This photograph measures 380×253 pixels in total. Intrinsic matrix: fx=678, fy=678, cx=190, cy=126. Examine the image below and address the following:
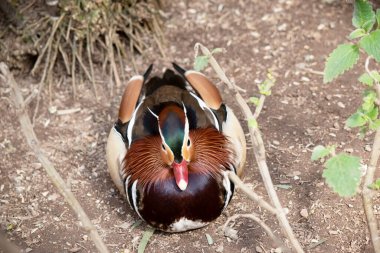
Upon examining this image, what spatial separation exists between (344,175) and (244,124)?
1685mm

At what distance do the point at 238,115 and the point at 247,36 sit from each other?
2.29 feet

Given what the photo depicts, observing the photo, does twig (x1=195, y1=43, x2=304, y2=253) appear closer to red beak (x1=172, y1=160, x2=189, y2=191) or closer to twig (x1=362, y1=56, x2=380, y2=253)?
twig (x1=362, y1=56, x2=380, y2=253)

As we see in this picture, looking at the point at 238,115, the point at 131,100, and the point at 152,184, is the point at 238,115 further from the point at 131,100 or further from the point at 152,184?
the point at 152,184

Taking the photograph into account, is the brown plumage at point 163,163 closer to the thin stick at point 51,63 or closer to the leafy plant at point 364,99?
the leafy plant at point 364,99

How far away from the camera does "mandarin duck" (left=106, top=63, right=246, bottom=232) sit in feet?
9.41

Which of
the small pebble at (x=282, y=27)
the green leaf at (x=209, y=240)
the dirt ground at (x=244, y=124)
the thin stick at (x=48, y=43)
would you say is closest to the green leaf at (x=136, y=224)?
the dirt ground at (x=244, y=124)

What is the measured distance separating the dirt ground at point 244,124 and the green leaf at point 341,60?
3.42 feet

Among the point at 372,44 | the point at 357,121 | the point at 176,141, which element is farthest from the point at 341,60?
the point at 176,141

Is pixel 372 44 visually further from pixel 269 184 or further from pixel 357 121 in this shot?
pixel 269 184

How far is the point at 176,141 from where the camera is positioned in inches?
110

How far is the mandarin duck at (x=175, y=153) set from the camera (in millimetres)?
2869

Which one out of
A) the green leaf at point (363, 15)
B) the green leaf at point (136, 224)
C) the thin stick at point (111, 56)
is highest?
the green leaf at point (363, 15)

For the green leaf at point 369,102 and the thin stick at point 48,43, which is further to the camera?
the thin stick at point 48,43

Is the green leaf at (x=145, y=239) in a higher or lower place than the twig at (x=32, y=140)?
lower
